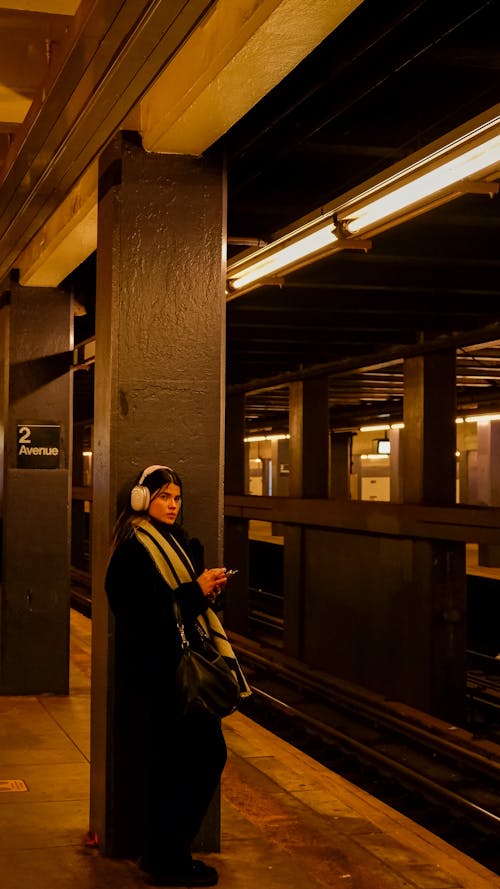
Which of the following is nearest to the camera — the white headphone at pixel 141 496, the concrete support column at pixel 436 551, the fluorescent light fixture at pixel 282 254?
the white headphone at pixel 141 496

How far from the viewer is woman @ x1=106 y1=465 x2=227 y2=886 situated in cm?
433

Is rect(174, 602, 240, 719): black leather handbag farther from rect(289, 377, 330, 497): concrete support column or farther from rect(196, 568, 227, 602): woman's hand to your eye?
rect(289, 377, 330, 497): concrete support column

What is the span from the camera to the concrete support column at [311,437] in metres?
17.3

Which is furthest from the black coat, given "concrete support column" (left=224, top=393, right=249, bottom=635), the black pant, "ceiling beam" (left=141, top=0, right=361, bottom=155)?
"concrete support column" (left=224, top=393, right=249, bottom=635)

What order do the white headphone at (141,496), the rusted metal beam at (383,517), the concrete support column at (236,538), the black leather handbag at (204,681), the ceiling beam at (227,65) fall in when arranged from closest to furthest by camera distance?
1. the ceiling beam at (227,65)
2. the black leather handbag at (204,681)
3. the white headphone at (141,496)
4. the rusted metal beam at (383,517)
5. the concrete support column at (236,538)

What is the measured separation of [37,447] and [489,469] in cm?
1603

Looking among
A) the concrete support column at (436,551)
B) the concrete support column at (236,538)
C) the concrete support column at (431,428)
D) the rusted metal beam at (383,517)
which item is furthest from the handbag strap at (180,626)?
the concrete support column at (236,538)

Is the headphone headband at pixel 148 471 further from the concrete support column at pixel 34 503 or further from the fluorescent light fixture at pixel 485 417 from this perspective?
the fluorescent light fixture at pixel 485 417

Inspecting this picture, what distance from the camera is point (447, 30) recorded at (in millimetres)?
4762

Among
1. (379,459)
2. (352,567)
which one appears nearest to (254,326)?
(352,567)

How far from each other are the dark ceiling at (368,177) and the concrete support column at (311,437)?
3.63ft

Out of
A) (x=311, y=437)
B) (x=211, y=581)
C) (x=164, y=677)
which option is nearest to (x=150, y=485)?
(x=211, y=581)

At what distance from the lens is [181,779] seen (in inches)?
173

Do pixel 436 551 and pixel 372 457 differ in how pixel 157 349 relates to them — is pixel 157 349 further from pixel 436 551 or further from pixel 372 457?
pixel 372 457
